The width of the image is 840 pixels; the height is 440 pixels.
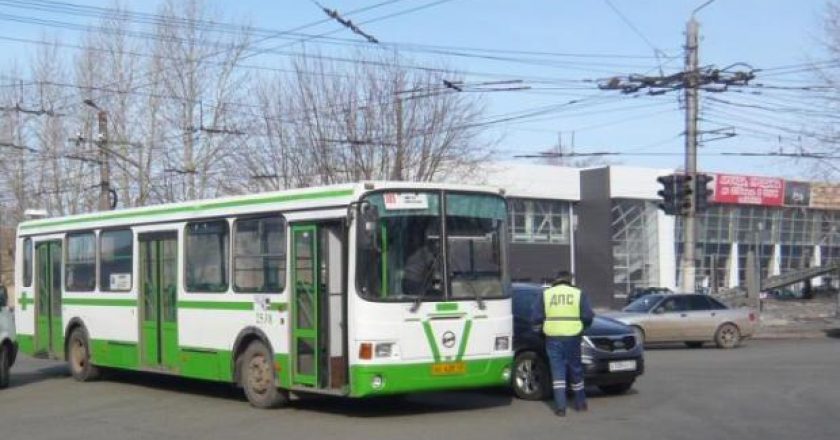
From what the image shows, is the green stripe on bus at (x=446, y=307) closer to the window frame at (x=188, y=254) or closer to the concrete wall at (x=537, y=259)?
the window frame at (x=188, y=254)

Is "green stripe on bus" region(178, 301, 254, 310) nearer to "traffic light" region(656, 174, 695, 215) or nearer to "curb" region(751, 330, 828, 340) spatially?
"traffic light" region(656, 174, 695, 215)

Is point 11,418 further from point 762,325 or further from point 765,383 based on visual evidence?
point 762,325

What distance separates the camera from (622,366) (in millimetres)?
14336

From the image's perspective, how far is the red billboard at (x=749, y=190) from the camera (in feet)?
209

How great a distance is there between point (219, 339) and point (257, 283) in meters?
1.16

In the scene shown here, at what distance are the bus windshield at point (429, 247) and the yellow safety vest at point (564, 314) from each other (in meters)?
0.65

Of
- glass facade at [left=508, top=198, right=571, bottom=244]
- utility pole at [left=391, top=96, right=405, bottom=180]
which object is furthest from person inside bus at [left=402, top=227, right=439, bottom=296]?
glass facade at [left=508, top=198, right=571, bottom=244]

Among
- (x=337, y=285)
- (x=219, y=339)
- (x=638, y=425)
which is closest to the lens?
(x=638, y=425)

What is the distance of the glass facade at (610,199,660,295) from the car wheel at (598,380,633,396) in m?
47.8

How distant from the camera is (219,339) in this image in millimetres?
14344

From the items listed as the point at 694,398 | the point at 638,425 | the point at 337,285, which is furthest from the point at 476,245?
the point at 694,398

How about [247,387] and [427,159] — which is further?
[427,159]

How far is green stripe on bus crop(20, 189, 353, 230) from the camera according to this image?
1272cm

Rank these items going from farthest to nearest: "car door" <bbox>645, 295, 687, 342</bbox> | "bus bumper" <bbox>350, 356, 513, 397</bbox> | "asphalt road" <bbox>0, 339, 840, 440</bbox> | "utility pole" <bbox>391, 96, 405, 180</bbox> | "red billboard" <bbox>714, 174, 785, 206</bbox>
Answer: "red billboard" <bbox>714, 174, 785, 206</bbox>
"utility pole" <bbox>391, 96, 405, 180</bbox>
"car door" <bbox>645, 295, 687, 342</bbox>
"bus bumper" <bbox>350, 356, 513, 397</bbox>
"asphalt road" <bbox>0, 339, 840, 440</bbox>
